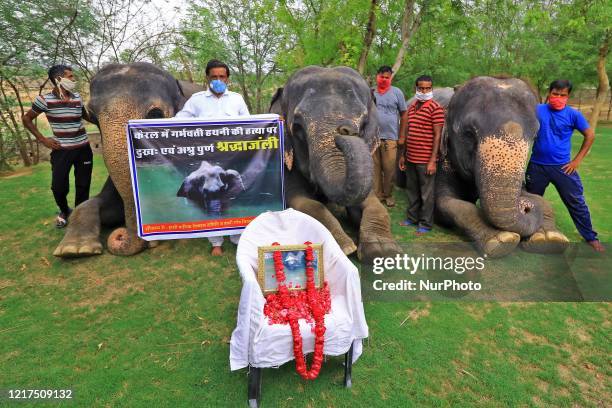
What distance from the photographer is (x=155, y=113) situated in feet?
14.1

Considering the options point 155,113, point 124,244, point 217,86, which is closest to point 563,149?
point 217,86

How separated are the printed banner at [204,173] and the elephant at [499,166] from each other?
7.10 feet

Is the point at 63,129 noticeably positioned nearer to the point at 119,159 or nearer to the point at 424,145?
the point at 119,159

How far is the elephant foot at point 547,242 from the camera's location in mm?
4055

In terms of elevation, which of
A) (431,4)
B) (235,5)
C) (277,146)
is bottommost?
(277,146)

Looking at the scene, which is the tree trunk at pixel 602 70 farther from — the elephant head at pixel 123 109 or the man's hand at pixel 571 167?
the elephant head at pixel 123 109

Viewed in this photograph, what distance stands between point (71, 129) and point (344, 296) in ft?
13.6

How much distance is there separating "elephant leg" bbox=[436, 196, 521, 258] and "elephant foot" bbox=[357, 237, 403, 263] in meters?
0.92

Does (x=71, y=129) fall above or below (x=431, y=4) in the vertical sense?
below

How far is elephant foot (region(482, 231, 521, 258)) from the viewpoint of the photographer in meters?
3.89

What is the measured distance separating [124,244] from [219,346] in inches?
80.8

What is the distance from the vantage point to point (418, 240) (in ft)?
15.3

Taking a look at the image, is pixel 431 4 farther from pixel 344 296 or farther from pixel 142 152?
pixel 344 296

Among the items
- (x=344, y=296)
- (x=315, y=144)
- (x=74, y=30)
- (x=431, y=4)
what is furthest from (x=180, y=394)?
(x=74, y=30)
